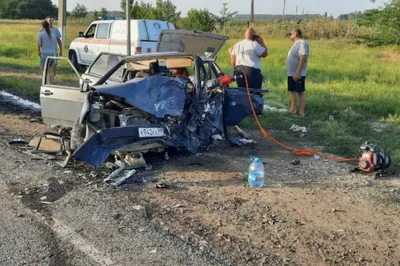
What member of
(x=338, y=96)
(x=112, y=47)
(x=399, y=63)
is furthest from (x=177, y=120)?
(x=399, y=63)

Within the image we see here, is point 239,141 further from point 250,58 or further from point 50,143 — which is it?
point 50,143

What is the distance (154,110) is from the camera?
641 cm

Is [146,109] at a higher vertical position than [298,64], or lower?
lower

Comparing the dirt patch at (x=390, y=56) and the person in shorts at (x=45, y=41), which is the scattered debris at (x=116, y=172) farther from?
the dirt patch at (x=390, y=56)

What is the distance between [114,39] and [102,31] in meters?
0.89

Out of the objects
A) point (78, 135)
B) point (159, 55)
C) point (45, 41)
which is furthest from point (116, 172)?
point (45, 41)

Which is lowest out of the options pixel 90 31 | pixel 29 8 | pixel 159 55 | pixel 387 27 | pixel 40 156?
pixel 40 156

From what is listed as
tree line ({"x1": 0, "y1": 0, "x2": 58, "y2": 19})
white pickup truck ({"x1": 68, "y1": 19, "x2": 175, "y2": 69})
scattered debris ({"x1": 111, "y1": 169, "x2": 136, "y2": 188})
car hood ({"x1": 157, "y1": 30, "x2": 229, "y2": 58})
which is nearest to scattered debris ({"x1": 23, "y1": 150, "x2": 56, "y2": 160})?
scattered debris ({"x1": 111, "y1": 169, "x2": 136, "y2": 188})

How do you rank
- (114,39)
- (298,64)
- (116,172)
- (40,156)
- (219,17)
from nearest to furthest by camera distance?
1. (116,172)
2. (40,156)
3. (298,64)
4. (114,39)
5. (219,17)

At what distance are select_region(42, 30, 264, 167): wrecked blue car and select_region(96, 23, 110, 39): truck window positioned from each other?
Answer: 1039 centimetres

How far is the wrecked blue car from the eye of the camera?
6.08 m

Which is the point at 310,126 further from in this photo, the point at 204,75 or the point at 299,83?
the point at 204,75

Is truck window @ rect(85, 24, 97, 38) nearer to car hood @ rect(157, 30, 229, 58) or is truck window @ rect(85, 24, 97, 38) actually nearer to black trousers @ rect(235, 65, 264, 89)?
car hood @ rect(157, 30, 229, 58)

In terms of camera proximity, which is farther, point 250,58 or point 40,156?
point 250,58
